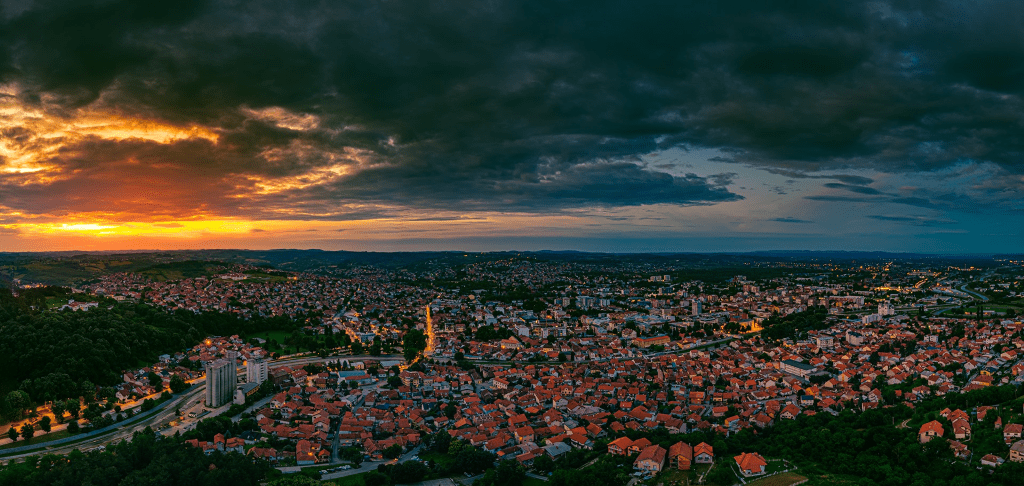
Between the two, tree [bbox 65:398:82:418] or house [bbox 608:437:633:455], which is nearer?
house [bbox 608:437:633:455]

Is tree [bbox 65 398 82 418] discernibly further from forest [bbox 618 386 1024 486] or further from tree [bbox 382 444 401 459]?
forest [bbox 618 386 1024 486]

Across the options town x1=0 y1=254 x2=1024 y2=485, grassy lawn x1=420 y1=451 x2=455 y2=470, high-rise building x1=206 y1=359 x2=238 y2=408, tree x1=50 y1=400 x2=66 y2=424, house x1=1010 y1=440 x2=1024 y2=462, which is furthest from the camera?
high-rise building x1=206 y1=359 x2=238 y2=408

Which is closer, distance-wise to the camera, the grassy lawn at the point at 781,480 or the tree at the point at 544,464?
the grassy lawn at the point at 781,480

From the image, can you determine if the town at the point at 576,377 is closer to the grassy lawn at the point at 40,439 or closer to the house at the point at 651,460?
the house at the point at 651,460

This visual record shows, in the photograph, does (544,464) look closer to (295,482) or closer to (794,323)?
(295,482)

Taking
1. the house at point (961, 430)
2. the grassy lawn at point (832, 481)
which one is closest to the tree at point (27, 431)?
the grassy lawn at point (832, 481)

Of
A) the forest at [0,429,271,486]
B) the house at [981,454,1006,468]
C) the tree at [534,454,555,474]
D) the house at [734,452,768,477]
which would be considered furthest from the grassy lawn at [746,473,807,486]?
the forest at [0,429,271,486]
